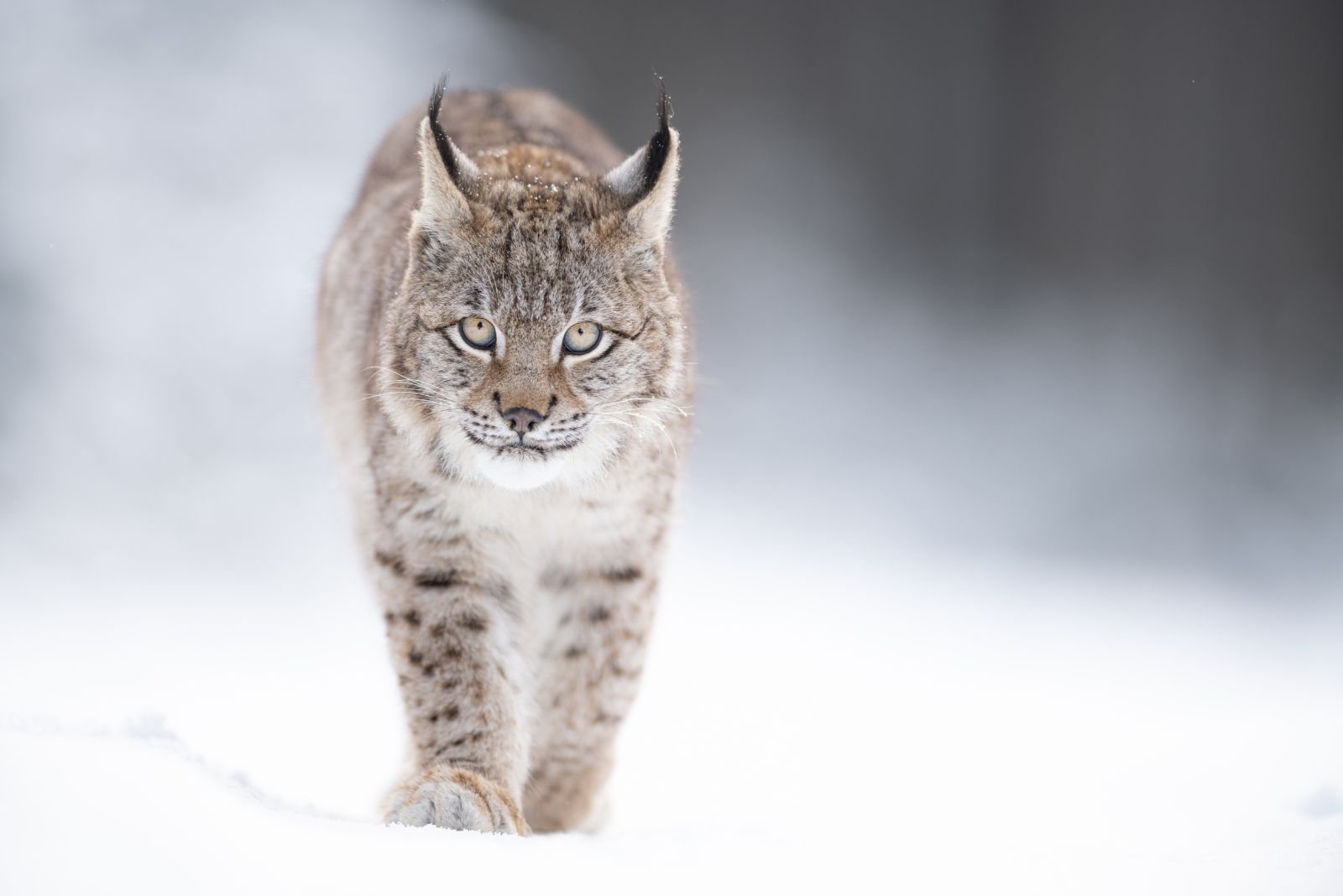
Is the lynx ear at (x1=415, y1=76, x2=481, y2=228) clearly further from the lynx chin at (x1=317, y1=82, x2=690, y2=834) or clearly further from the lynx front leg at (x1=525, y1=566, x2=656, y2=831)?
the lynx front leg at (x1=525, y1=566, x2=656, y2=831)

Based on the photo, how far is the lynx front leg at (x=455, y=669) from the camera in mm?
2799

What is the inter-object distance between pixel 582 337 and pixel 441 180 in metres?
0.45

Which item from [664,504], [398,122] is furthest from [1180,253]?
[664,504]

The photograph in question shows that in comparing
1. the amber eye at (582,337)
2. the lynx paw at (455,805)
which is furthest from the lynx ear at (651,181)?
the lynx paw at (455,805)

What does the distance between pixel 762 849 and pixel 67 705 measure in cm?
261

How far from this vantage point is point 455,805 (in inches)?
100.0

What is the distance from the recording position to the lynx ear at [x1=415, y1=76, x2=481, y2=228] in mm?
2734

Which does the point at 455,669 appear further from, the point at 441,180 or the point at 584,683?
the point at 441,180

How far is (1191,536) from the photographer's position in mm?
7277

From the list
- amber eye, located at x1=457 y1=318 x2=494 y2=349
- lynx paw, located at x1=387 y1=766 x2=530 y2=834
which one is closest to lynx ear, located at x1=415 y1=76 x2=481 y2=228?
amber eye, located at x1=457 y1=318 x2=494 y2=349

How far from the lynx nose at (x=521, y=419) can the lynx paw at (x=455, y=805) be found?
700 mm

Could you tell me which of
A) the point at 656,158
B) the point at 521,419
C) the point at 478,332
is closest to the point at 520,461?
the point at 521,419

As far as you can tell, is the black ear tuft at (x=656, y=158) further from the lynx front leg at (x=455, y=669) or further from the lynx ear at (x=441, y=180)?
the lynx front leg at (x=455, y=669)

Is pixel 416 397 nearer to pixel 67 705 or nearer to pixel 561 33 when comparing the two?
pixel 67 705
